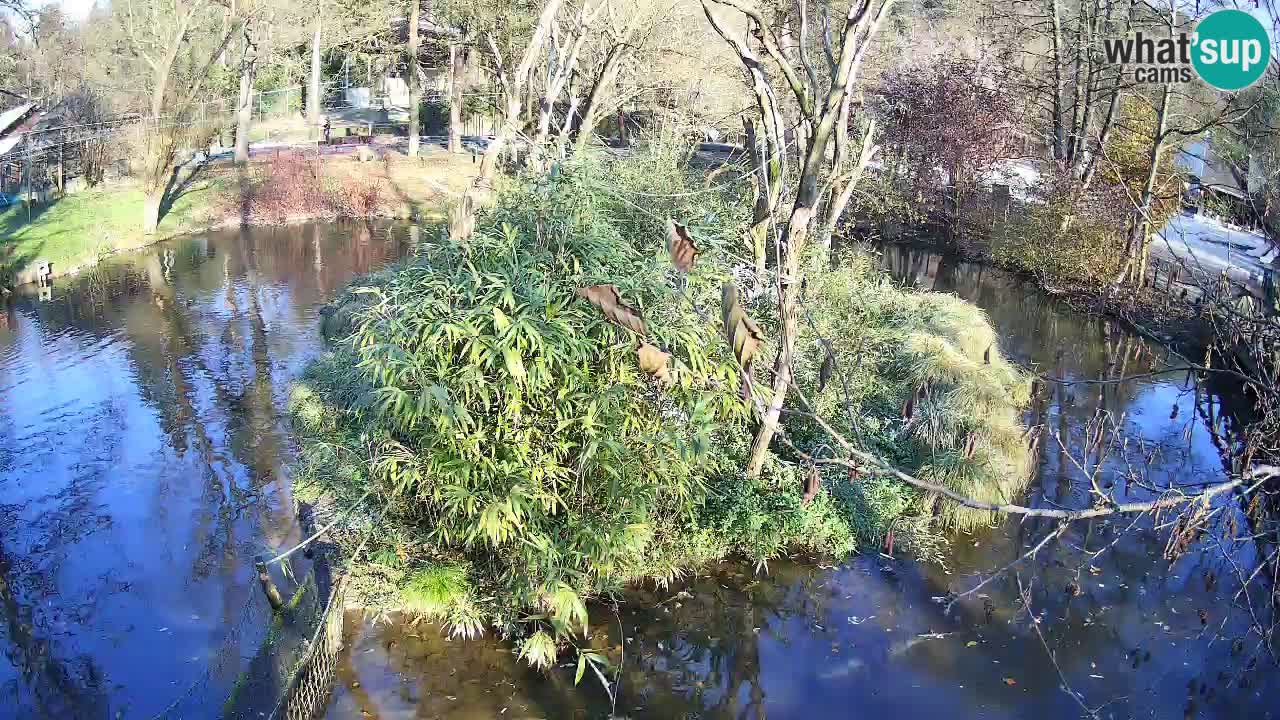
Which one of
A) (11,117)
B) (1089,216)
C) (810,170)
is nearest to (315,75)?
(11,117)

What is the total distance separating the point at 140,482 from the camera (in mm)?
10336

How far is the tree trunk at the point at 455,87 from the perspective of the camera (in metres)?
29.2

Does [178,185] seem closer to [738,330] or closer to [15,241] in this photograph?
[15,241]

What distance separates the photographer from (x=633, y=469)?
7.22m

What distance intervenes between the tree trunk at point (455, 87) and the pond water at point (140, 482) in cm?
1229

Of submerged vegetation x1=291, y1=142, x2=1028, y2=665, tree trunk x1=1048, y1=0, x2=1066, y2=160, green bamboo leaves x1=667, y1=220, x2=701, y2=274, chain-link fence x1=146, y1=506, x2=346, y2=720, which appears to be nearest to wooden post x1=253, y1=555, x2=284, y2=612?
chain-link fence x1=146, y1=506, x2=346, y2=720

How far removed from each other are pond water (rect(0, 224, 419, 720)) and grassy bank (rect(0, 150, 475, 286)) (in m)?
1.38

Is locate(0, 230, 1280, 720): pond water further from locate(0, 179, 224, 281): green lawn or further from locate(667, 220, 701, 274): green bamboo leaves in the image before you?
locate(0, 179, 224, 281): green lawn

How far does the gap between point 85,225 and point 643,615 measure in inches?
746

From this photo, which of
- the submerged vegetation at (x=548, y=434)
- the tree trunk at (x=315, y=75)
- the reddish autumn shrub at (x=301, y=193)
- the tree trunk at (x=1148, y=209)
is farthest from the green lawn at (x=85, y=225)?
the tree trunk at (x=1148, y=209)

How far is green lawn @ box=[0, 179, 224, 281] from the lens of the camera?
19203 millimetres

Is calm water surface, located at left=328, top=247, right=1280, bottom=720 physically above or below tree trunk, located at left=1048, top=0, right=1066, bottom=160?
below

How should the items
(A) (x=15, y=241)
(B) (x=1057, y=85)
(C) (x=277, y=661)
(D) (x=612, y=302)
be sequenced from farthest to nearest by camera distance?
1. (B) (x=1057, y=85)
2. (A) (x=15, y=241)
3. (C) (x=277, y=661)
4. (D) (x=612, y=302)

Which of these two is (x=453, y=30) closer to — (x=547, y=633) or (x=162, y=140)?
(x=162, y=140)
